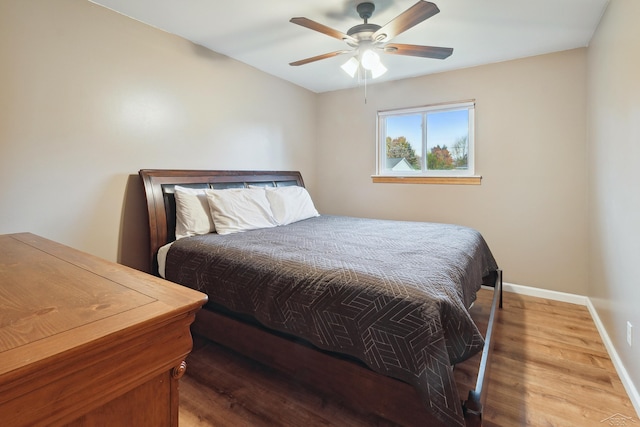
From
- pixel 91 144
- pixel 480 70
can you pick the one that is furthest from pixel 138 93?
pixel 480 70

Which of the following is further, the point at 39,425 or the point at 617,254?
the point at 617,254

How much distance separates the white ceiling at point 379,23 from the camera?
2268 millimetres

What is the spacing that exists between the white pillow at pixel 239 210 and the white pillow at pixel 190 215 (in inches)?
2.8

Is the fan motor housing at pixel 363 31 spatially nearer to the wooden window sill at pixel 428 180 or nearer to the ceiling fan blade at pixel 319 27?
the ceiling fan blade at pixel 319 27

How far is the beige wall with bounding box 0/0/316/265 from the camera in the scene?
6.46 ft

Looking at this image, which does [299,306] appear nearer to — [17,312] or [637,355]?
[17,312]

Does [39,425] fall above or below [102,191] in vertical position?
below

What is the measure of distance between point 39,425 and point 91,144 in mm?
2254

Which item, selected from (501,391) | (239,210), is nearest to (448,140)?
(239,210)

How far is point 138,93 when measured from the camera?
2535 mm

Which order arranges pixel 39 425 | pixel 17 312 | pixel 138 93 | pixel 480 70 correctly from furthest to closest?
pixel 480 70 < pixel 138 93 < pixel 17 312 < pixel 39 425

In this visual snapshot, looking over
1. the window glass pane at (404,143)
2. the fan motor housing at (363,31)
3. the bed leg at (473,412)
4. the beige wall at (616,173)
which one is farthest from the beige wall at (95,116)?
the beige wall at (616,173)

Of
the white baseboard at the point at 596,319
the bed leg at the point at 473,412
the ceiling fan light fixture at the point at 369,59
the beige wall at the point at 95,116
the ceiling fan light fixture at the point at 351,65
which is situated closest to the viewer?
the bed leg at the point at 473,412

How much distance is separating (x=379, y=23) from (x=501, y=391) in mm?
2682
